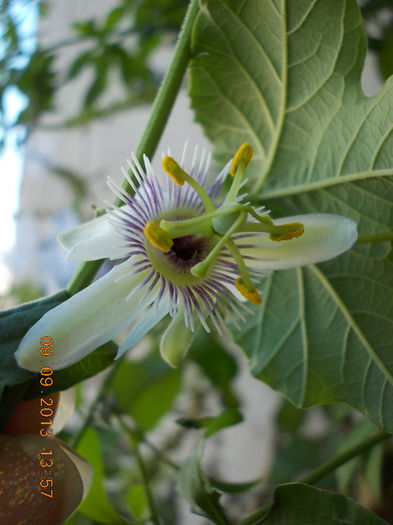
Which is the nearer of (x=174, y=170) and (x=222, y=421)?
(x=174, y=170)

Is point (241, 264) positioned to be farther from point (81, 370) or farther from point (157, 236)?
point (81, 370)

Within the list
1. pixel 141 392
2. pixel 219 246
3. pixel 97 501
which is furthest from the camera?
pixel 141 392

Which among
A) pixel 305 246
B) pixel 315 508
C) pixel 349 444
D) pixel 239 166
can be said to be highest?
pixel 239 166

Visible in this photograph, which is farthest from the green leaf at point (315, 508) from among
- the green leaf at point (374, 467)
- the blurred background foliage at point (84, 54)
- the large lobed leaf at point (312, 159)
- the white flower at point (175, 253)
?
the blurred background foliage at point (84, 54)

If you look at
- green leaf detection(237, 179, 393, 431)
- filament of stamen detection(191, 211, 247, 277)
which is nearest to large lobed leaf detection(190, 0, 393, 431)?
green leaf detection(237, 179, 393, 431)

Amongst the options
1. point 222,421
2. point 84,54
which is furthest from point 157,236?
point 84,54

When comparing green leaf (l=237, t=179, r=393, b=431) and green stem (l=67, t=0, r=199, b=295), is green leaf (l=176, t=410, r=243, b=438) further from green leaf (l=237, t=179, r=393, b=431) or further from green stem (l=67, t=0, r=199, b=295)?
green stem (l=67, t=0, r=199, b=295)
